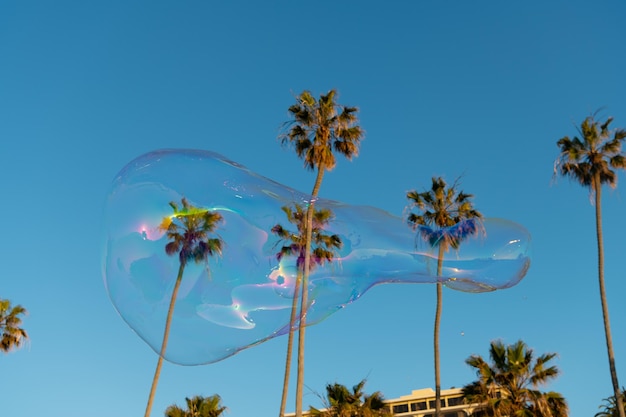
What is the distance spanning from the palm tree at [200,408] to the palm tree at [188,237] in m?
22.7

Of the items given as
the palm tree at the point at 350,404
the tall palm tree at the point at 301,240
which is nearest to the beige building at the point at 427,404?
the palm tree at the point at 350,404

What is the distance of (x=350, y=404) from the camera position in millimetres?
28281

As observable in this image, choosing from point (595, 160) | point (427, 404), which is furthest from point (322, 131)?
point (427, 404)

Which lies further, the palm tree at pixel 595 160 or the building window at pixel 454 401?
the building window at pixel 454 401

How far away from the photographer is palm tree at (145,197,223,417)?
27.0 ft

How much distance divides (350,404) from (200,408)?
7572mm

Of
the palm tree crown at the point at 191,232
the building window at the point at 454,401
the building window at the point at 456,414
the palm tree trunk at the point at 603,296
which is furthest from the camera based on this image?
the building window at the point at 454,401

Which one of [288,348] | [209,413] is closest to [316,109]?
[288,348]

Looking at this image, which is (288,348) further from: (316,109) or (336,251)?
(336,251)

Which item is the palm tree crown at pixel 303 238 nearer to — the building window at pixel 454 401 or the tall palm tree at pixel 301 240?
the tall palm tree at pixel 301 240

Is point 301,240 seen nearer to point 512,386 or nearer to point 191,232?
point 191,232

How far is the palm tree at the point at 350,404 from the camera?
91.8 ft

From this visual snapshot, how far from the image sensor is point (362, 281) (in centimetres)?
931

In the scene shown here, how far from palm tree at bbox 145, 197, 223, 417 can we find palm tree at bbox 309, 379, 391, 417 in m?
20.9
